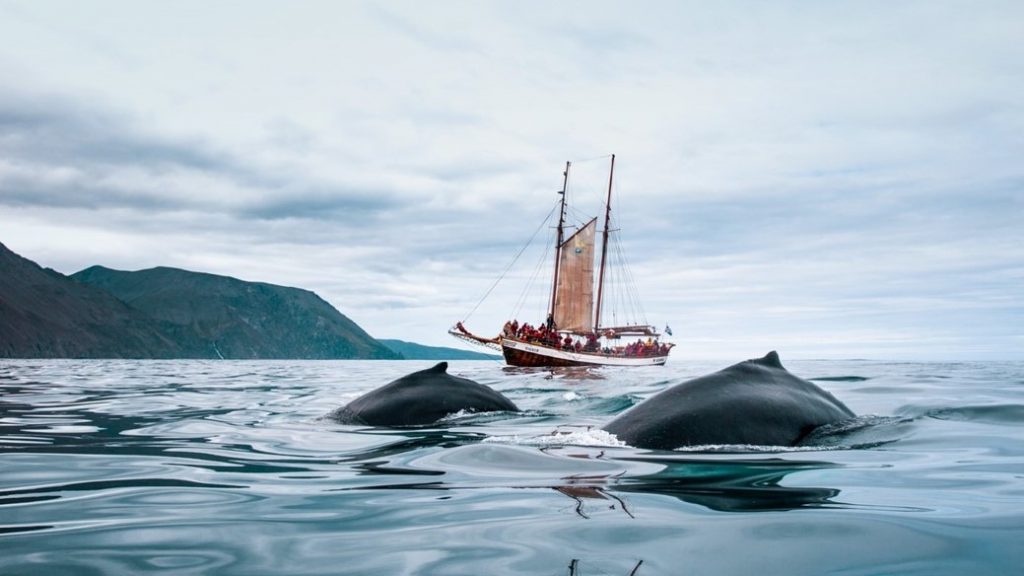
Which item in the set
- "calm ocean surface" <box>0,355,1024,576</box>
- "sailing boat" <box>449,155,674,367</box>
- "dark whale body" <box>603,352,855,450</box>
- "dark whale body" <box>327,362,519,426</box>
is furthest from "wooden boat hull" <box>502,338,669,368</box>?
"dark whale body" <box>603,352,855,450</box>

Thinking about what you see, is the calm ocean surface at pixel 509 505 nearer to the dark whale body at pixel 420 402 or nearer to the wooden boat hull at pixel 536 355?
the dark whale body at pixel 420 402

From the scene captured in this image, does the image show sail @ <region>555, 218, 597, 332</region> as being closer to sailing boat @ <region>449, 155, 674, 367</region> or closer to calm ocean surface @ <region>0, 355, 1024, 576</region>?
sailing boat @ <region>449, 155, 674, 367</region>

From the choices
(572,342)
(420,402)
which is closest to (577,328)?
(572,342)

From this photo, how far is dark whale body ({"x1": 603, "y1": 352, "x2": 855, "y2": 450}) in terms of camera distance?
7.80 metres

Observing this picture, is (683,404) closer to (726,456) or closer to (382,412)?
(726,456)

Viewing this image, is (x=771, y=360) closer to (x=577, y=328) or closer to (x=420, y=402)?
(x=420, y=402)

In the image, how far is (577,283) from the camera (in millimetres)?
101688

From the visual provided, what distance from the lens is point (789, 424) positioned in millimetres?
8211

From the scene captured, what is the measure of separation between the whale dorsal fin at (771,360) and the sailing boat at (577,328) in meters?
76.8

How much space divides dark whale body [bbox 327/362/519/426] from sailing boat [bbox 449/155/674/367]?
73225 millimetres

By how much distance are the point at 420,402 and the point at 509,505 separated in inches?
283

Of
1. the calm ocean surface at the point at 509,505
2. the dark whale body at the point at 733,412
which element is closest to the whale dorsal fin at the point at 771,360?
the dark whale body at the point at 733,412

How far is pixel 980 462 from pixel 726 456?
7.17 ft

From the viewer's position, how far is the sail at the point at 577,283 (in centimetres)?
9969
